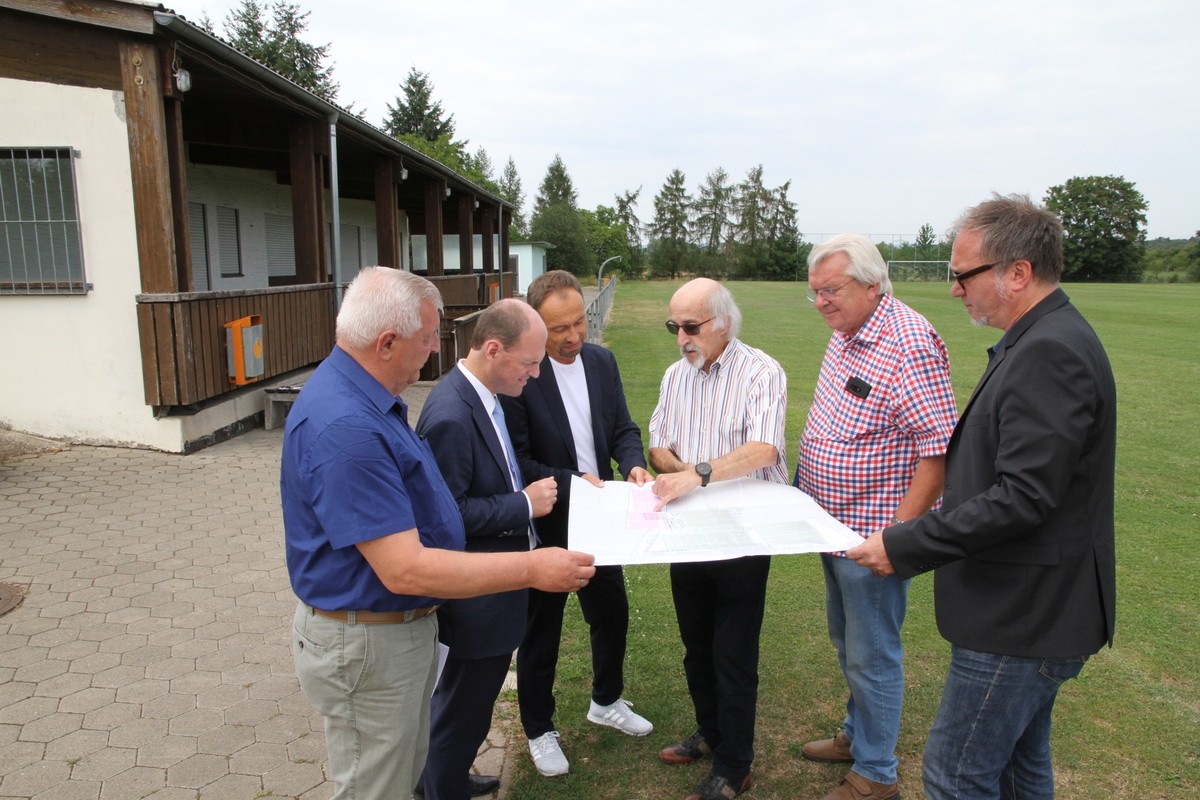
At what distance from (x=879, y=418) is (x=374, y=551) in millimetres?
1778

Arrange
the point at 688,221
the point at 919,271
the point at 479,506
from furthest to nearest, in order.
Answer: the point at 688,221, the point at 919,271, the point at 479,506

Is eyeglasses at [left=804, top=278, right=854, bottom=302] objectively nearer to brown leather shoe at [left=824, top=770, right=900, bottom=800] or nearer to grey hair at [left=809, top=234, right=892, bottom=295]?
grey hair at [left=809, top=234, right=892, bottom=295]

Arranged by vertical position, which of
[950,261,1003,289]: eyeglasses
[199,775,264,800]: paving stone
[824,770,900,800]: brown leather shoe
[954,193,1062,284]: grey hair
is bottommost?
[199,775,264,800]: paving stone

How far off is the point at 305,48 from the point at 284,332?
5053 centimetres

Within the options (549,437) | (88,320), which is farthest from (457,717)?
(88,320)

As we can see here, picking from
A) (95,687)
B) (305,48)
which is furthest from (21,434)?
(305,48)

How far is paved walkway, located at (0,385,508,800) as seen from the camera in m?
3.27

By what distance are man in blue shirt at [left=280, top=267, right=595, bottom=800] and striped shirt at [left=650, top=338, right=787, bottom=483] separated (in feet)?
3.44

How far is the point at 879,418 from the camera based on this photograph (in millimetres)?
2807

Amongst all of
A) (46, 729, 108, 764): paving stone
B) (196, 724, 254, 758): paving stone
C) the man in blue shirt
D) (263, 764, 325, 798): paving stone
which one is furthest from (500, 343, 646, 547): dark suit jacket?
(46, 729, 108, 764): paving stone

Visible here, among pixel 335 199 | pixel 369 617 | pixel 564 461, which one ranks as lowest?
pixel 369 617

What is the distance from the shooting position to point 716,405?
3146mm

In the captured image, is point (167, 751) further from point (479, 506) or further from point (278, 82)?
point (278, 82)

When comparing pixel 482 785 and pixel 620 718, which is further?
pixel 620 718
